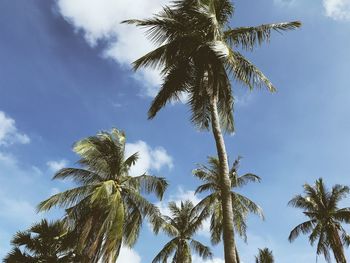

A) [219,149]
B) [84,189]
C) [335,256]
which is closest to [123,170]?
[84,189]

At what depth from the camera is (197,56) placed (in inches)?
558

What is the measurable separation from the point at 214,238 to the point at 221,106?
1408cm

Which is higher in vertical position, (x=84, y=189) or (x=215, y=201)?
(x=215, y=201)

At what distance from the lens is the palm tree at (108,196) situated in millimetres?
17047

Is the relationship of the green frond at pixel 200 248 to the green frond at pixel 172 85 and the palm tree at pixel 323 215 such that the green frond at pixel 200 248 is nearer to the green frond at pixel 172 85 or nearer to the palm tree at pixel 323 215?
the palm tree at pixel 323 215

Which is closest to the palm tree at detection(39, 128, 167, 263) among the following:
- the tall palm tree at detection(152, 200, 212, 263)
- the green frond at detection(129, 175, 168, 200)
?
the green frond at detection(129, 175, 168, 200)

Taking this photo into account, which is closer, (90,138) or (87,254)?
(87,254)

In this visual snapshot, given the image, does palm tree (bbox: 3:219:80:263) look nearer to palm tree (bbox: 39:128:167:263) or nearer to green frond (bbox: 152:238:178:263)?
palm tree (bbox: 39:128:167:263)

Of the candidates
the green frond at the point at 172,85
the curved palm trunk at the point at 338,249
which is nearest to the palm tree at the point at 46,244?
the green frond at the point at 172,85

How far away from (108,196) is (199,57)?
7560 mm

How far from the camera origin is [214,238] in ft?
86.6

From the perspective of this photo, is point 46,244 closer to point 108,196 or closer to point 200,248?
point 108,196

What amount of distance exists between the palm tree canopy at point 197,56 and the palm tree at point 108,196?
4952mm

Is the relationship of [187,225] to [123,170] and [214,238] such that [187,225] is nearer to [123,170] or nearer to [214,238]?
[214,238]
